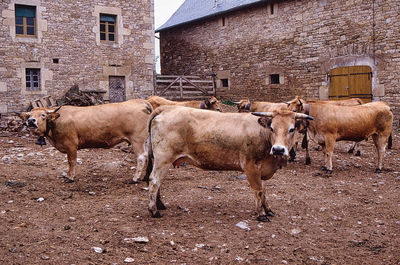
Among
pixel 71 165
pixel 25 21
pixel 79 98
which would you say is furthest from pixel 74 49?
pixel 71 165

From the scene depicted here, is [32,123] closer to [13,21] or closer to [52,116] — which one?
[52,116]

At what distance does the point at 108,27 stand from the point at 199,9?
7.23 metres

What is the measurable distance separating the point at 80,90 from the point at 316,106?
33.8 ft

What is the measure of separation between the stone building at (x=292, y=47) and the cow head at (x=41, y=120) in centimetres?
1135

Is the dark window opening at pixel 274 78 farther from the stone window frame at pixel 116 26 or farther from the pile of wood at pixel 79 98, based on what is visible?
the pile of wood at pixel 79 98

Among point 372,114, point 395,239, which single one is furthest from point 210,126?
point 372,114

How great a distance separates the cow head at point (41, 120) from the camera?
6.66 metres

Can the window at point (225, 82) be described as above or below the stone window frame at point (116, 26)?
below

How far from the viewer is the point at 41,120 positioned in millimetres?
6723

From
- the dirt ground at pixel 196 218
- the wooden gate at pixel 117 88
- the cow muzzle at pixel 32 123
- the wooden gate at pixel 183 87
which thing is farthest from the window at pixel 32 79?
the cow muzzle at pixel 32 123

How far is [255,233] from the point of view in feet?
14.4

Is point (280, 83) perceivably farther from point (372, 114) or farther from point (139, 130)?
point (139, 130)

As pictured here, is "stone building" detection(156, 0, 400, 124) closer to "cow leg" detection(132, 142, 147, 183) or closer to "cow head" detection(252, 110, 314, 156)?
"cow leg" detection(132, 142, 147, 183)

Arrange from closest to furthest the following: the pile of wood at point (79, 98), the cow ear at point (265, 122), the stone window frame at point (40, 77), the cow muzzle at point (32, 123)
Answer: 1. the cow ear at point (265, 122)
2. the cow muzzle at point (32, 123)
3. the pile of wood at point (79, 98)
4. the stone window frame at point (40, 77)
